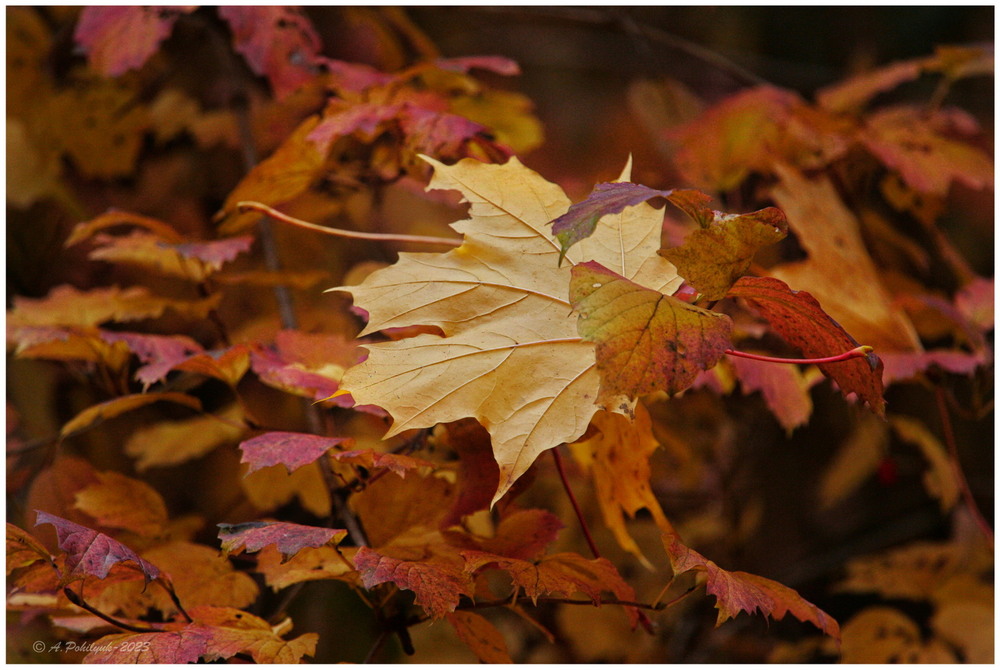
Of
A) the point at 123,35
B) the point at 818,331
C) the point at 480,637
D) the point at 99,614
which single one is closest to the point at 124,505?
the point at 99,614

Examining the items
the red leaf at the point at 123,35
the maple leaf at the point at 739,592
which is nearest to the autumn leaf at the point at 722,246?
the maple leaf at the point at 739,592

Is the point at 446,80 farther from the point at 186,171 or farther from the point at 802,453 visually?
the point at 802,453

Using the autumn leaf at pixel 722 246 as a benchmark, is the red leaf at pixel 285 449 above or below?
below

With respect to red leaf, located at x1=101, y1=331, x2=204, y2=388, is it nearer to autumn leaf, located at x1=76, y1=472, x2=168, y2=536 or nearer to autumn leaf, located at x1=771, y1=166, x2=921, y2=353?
autumn leaf, located at x1=76, y1=472, x2=168, y2=536

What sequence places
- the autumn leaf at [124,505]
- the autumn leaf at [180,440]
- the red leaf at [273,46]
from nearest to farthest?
the autumn leaf at [124,505] < the red leaf at [273,46] < the autumn leaf at [180,440]

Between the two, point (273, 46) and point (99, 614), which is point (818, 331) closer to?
point (99, 614)

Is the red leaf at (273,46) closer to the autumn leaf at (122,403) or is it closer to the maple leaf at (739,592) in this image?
the autumn leaf at (122,403)

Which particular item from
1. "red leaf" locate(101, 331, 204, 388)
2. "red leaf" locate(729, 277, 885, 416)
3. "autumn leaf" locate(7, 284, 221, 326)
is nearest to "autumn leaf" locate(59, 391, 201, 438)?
"red leaf" locate(101, 331, 204, 388)
